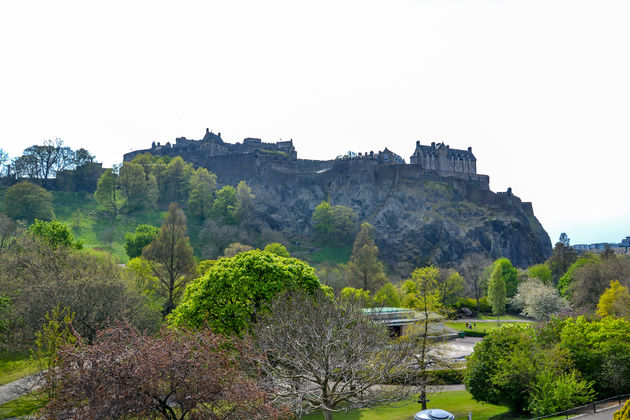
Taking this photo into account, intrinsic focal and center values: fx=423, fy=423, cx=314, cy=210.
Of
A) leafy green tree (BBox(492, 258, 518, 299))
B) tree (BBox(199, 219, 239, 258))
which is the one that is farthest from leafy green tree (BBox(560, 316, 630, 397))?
tree (BBox(199, 219, 239, 258))

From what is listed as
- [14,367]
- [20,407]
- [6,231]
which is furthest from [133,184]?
[20,407]

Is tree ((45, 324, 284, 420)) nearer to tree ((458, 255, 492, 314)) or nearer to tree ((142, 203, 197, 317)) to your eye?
tree ((142, 203, 197, 317))

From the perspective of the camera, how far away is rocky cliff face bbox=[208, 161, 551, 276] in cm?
7750

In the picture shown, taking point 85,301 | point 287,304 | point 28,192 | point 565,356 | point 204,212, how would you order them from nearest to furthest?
point 565,356 → point 287,304 → point 85,301 → point 28,192 → point 204,212

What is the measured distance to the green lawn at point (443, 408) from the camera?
19.4 m

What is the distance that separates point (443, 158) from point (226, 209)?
51868 mm

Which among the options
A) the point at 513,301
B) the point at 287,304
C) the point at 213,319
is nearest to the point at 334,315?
the point at 287,304

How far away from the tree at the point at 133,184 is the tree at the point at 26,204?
1348cm

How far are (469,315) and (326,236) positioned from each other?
30.8 metres

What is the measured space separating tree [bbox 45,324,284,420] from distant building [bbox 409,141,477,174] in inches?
3554

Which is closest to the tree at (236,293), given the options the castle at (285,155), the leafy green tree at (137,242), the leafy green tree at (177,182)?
the leafy green tree at (137,242)

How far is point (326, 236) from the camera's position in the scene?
78812 millimetres

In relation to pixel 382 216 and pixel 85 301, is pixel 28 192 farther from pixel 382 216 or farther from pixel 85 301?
pixel 382 216

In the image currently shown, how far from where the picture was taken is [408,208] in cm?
8131
